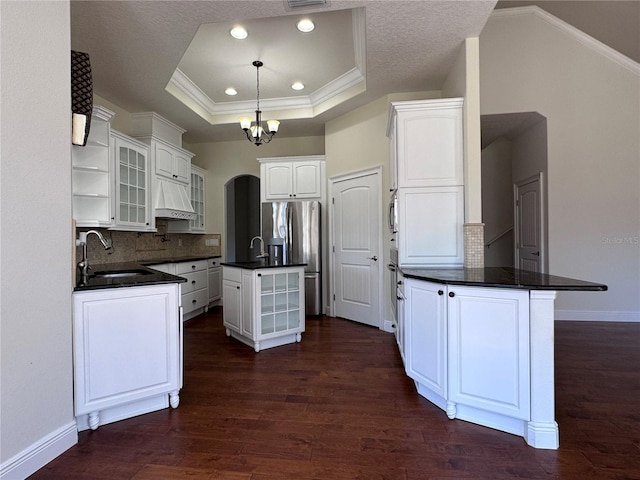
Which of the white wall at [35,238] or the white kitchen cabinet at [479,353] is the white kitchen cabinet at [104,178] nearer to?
the white wall at [35,238]

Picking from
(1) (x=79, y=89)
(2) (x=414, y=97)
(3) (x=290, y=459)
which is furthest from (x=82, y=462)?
(2) (x=414, y=97)

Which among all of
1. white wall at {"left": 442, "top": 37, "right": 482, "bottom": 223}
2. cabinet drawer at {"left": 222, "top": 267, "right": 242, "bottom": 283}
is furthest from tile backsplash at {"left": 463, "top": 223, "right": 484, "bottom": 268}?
cabinet drawer at {"left": 222, "top": 267, "right": 242, "bottom": 283}

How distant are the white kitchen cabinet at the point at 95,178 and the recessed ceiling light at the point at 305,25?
2087 millimetres

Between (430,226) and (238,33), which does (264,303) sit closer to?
(430,226)

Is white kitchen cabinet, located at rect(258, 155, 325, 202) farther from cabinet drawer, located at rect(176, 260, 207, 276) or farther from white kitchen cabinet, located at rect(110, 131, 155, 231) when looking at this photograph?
white kitchen cabinet, located at rect(110, 131, 155, 231)

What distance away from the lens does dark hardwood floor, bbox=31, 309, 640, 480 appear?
1.64 m

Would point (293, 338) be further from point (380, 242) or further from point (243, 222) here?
point (243, 222)

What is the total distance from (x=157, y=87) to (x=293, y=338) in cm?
314

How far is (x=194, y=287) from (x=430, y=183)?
353 centimetres

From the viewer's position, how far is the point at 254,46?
3492 mm

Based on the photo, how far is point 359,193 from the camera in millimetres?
4473

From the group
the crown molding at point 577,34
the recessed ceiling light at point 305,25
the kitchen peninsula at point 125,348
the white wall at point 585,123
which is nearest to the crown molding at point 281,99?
the recessed ceiling light at point 305,25

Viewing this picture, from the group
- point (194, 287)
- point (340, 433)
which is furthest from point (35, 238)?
point (194, 287)

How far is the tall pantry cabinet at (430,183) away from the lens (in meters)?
2.91
